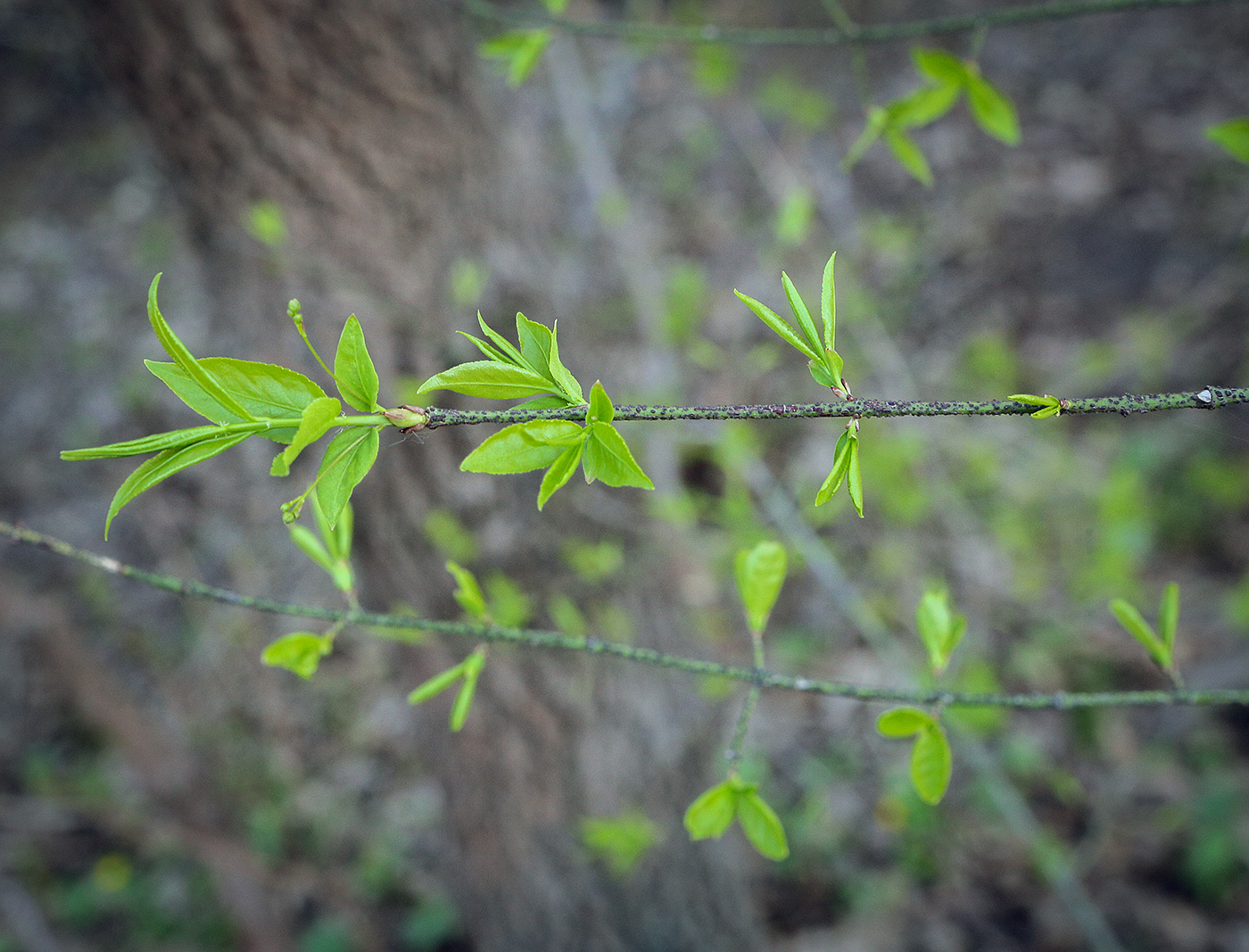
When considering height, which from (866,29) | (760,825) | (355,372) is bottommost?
(760,825)

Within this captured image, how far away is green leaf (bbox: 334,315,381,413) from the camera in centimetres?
46

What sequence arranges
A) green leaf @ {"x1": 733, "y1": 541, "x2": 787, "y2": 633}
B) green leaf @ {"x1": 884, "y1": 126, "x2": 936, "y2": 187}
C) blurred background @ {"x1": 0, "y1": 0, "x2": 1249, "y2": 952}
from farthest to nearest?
blurred background @ {"x1": 0, "y1": 0, "x2": 1249, "y2": 952}, green leaf @ {"x1": 884, "y1": 126, "x2": 936, "y2": 187}, green leaf @ {"x1": 733, "y1": 541, "x2": 787, "y2": 633}

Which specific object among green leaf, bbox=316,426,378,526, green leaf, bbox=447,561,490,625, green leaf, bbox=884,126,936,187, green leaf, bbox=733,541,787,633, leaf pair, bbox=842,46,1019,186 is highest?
leaf pair, bbox=842,46,1019,186

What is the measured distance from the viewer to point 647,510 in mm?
2098

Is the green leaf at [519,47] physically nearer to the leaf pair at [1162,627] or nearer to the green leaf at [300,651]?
the green leaf at [300,651]

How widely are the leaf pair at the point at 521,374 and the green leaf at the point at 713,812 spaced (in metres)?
0.42

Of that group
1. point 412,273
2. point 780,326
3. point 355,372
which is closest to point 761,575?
point 780,326

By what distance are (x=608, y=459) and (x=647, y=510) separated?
1.63m

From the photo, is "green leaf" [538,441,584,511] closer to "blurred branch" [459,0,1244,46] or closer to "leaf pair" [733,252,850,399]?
"leaf pair" [733,252,850,399]

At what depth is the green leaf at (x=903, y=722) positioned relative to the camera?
2.08ft

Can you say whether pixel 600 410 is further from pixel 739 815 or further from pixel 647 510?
pixel 647 510

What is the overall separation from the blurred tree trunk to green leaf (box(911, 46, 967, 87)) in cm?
113

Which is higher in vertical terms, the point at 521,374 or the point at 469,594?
the point at 521,374

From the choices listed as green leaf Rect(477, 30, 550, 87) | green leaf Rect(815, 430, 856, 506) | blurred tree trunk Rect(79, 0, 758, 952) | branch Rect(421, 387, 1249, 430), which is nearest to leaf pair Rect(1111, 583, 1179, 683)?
branch Rect(421, 387, 1249, 430)
